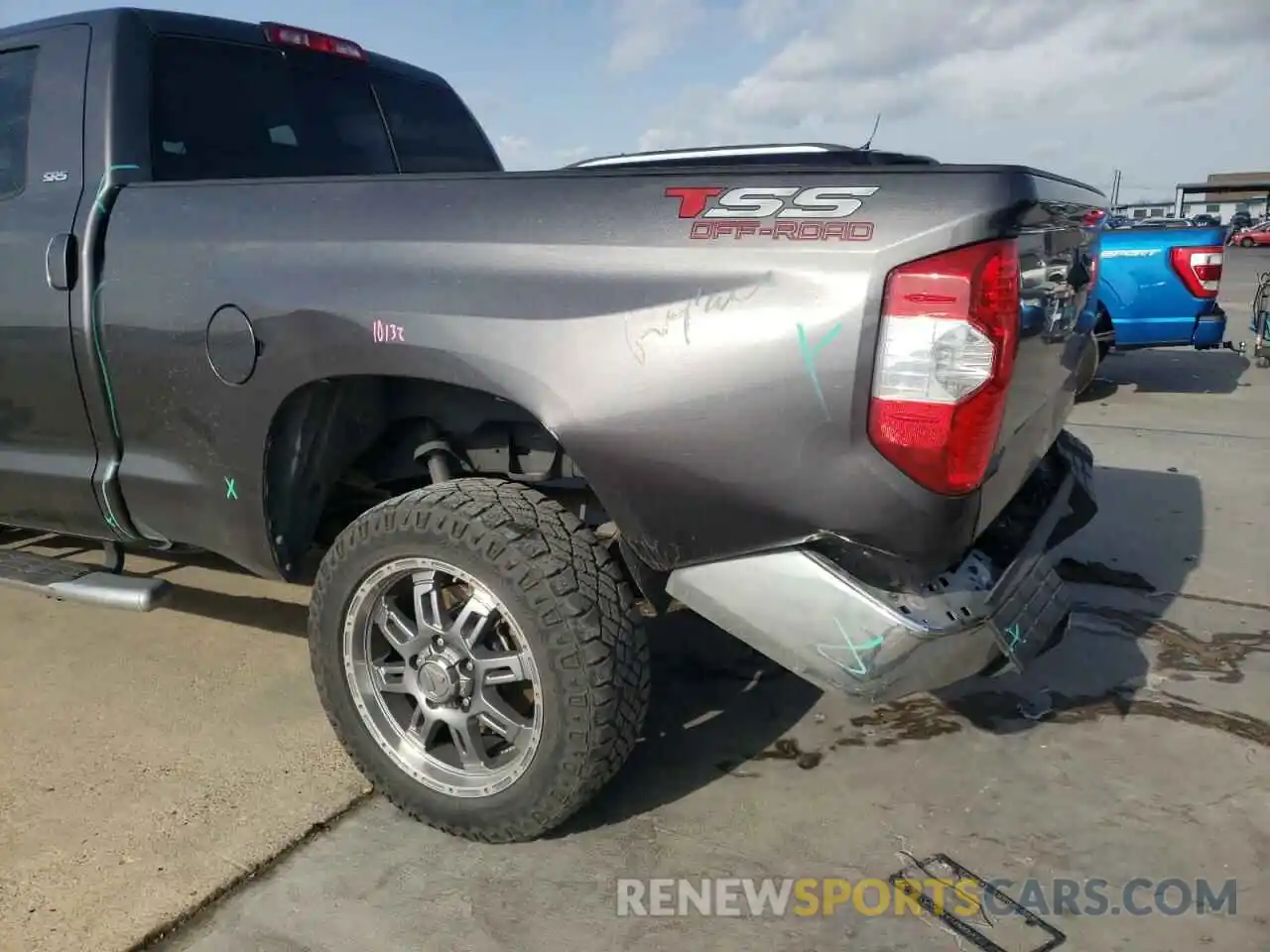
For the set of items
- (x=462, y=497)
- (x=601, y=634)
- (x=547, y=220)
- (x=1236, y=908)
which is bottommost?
(x=1236, y=908)

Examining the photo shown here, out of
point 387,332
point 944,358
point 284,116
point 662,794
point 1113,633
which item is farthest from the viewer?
point 1113,633

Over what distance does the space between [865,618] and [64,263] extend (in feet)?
8.39

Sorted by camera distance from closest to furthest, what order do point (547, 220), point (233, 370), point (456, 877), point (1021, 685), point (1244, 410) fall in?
point (547, 220) → point (456, 877) → point (233, 370) → point (1021, 685) → point (1244, 410)

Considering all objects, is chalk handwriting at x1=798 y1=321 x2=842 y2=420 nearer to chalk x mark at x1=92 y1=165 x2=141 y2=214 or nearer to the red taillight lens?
chalk x mark at x1=92 y1=165 x2=141 y2=214

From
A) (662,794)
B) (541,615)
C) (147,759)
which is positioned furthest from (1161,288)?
(147,759)

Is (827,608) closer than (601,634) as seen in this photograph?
Yes

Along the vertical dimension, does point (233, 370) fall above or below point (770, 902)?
above

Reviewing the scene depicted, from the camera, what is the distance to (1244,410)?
7.92 meters

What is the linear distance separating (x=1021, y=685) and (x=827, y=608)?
1.61m

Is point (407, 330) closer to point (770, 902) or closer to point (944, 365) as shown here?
point (944, 365)

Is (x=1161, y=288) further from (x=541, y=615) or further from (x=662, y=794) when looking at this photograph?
(x=541, y=615)

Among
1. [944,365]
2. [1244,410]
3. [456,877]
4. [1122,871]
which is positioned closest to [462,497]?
[456,877]

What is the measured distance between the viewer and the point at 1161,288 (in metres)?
8.44

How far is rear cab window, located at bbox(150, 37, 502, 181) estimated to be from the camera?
3324 mm
